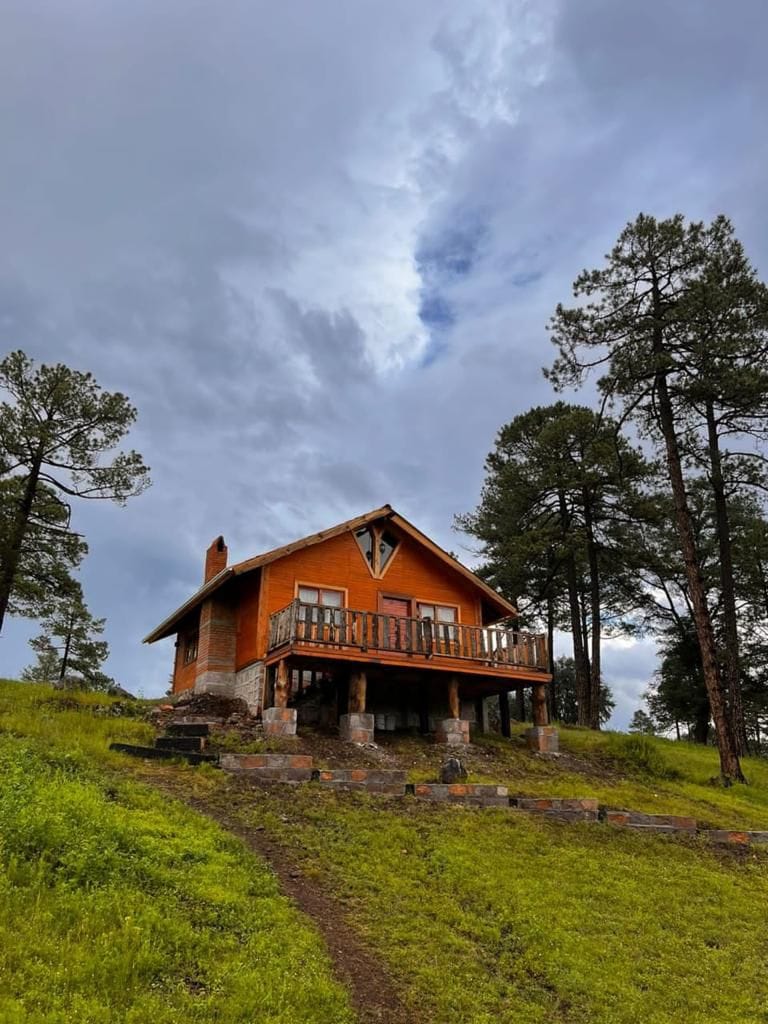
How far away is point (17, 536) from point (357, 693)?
13098mm

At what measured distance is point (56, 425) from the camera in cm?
2595

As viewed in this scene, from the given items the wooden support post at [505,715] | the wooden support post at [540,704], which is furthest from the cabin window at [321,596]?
the wooden support post at [540,704]

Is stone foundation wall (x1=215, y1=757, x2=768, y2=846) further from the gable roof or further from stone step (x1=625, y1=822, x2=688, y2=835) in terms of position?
the gable roof

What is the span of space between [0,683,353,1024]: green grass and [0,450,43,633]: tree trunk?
50.1 ft

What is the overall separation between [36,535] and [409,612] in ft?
42.1

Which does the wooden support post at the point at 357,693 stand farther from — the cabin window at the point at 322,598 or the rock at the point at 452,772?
the rock at the point at 452,772

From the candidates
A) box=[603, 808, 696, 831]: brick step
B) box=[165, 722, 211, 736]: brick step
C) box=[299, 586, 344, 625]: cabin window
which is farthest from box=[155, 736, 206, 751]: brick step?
box=[603, 808, 696, 831]: brick step

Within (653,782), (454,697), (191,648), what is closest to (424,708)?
(454,697)

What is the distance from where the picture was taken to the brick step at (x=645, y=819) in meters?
13.1

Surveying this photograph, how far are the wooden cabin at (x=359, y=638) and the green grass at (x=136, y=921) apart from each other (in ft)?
26.5

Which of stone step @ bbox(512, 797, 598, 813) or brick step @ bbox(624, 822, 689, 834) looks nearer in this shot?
brick step @ bbox(624, 822, 689, 834)

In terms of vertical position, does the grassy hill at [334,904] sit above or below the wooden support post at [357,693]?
below

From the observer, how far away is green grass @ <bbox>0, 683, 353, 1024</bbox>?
5.46 metres

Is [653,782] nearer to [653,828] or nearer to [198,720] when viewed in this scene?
[653,828]
